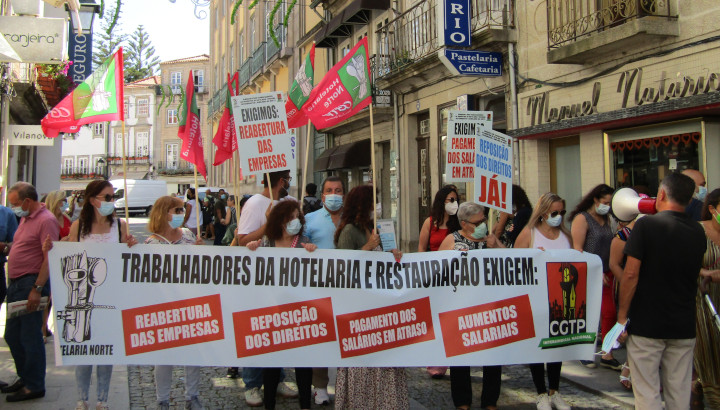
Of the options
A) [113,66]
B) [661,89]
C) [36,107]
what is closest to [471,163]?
[113,66]

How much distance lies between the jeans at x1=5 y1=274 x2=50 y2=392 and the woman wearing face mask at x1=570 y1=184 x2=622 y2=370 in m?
4.92

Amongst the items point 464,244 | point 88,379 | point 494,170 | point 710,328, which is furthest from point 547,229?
point 88,379

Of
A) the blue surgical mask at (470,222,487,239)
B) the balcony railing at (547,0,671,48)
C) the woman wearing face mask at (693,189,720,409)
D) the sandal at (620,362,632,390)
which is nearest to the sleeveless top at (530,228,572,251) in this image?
the blue surgical mask at (470,222,487,239)

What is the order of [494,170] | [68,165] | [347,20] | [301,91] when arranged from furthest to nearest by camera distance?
[68,165], [347,20], [301,91], [494,170]

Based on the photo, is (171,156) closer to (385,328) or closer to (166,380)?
(166,380)

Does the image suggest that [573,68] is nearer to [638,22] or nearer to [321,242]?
[638,22]

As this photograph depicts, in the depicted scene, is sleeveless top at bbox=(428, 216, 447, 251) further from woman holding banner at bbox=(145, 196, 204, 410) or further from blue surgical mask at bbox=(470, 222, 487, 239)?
woman holding banner at bbox=(145, 196, 204, 410)

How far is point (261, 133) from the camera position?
6320mm

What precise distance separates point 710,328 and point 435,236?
252 centimetres

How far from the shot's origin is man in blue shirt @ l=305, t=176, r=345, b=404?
5488mm

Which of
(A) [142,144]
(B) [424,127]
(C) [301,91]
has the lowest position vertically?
(C) [301,91]

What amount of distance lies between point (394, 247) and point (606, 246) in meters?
2.62

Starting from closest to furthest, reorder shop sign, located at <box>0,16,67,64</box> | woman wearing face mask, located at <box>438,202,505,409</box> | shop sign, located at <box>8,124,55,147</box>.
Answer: woman wearing face mask, located at <box>438,202,505,409</box> < shop sign, located at <box>0,16,67,64</box> < shop sign, located at <box>8,124,55,147</box>

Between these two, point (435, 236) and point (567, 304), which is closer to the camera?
point (567, 304)
